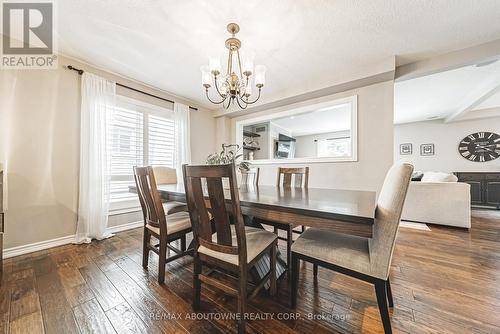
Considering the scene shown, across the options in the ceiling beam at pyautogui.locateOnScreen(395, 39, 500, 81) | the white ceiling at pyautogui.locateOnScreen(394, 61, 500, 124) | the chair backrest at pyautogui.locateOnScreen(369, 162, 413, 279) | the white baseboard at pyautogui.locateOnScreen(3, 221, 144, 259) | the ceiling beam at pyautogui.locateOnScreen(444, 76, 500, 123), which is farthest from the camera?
the ceiling beam at pyautogui.locateOnScreen(444, 76, 500, 123)

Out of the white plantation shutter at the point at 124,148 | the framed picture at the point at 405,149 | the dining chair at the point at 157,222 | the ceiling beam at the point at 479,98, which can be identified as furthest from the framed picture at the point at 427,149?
the white plantation shutter at the point at 124,148

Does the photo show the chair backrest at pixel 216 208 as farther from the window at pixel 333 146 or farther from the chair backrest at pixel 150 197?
the window at pixel 333 146

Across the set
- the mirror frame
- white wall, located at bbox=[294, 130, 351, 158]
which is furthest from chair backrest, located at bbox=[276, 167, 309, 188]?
white wall, located at bbox=[294, 130, 351, 158]

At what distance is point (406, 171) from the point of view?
929mm

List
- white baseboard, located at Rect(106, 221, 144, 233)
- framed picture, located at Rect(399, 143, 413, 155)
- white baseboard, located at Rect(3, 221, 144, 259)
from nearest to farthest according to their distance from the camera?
white baseboard, located at Rect(3, 221, 144, 259), white baseboard, located at Rect(106, 221, 144, 233), framed picture, located at Rect(399, 143, 413, 155)

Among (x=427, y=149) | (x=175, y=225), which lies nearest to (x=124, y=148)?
(x=175, y=225)

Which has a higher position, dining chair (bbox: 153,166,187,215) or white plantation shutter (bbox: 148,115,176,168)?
white plantation shutter (bbox: 148,115,176,168)

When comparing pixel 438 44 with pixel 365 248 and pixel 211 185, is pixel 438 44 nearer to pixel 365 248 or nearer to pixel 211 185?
pixel 365 248

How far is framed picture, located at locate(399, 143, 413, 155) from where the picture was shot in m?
5.88

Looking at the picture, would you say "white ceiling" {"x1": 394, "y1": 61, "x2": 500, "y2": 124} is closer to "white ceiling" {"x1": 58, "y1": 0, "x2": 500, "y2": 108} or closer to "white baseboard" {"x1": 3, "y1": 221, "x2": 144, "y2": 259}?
"white ceiling" {"x1": 58, "y1": 0, "x2": 500, "y2": 108}

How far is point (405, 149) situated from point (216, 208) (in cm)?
710

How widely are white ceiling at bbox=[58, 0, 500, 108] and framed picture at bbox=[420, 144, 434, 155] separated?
448 centimetres

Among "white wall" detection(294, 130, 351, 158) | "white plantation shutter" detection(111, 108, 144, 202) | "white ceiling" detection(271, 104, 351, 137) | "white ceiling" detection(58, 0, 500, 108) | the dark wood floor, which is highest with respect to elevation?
"white ceiling" detection(58, 0, 500, 108)

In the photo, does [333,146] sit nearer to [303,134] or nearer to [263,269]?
[303,134]
